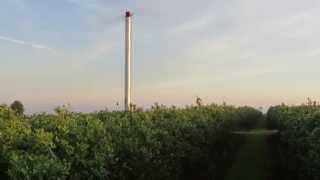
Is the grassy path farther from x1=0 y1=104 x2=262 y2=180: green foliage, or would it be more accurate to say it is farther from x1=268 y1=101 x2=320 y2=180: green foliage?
x1=0 y1=104 x2=262 y2=180: green foliage

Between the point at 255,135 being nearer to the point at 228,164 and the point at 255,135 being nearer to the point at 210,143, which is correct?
the point at 228,164

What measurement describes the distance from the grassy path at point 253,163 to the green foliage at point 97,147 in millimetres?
4274

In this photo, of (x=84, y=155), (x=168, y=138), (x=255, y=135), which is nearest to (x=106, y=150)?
(x=84, y=155)

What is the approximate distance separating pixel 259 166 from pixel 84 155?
51.0 ft

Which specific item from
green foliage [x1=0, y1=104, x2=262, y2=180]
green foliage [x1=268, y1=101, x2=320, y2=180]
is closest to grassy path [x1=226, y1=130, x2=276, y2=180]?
green foliage [x1=268, y1=101, x2=320, y2=180]

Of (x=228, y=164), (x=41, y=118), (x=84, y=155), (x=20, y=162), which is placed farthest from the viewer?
(x=228, y=164)

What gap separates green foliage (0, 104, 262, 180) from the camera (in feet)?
25.6

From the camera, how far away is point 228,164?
2342 centimetres

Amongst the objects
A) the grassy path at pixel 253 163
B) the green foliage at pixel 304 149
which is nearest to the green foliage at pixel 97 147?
the green foliage at pixel 304 149

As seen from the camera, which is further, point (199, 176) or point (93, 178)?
point (199, 176)

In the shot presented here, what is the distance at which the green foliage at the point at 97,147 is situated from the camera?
7801mm

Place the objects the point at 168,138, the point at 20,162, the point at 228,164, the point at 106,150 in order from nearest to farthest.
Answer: the point at 20,162 → the point at 106,150 → the point at 168,138 → the point at 228,164

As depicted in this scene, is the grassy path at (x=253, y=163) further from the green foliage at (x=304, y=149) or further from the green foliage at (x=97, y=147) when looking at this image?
the green foliage at (x=97, y=147)

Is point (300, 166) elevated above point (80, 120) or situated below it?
below
